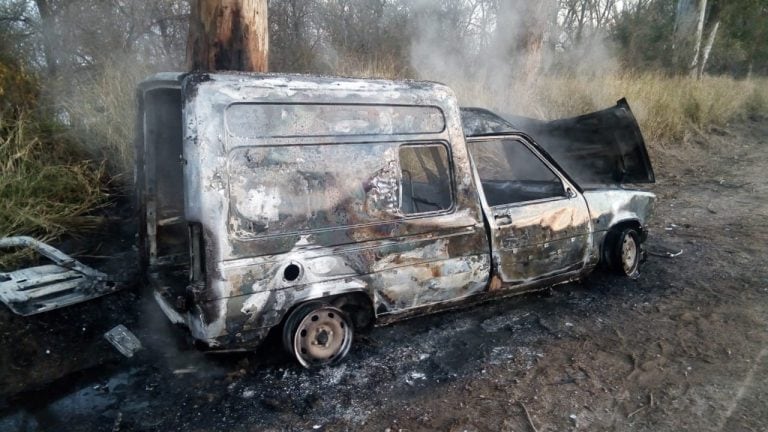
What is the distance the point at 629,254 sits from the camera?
4.61 m

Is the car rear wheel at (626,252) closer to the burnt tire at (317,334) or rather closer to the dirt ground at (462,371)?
the dirt ground at (462,371)

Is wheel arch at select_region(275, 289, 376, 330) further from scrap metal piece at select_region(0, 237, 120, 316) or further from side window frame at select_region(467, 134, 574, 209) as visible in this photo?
scrap metal piece at select_region(0, 237, 120, 316)

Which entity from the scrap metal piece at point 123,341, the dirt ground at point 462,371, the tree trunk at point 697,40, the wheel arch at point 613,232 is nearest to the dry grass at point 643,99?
the tree trunk at point 697,40

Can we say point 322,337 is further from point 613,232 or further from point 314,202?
point 613,232

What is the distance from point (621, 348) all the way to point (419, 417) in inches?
64.4

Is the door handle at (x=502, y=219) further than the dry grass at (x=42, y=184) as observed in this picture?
No

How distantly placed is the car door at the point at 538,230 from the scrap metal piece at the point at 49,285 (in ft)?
9.98

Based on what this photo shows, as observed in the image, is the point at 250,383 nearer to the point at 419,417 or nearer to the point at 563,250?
the point at 419,417

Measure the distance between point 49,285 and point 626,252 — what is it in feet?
15.8

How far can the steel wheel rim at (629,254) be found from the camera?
453 centimetres

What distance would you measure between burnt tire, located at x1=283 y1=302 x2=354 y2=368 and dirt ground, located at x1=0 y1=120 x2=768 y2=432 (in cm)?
10

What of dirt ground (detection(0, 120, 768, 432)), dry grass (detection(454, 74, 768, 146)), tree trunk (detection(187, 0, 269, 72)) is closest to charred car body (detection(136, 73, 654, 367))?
dirt ground (detection(0, 120, 768, 432))

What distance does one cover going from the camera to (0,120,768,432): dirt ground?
2.75 m

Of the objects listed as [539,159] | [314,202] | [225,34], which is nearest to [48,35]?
[225,34]
